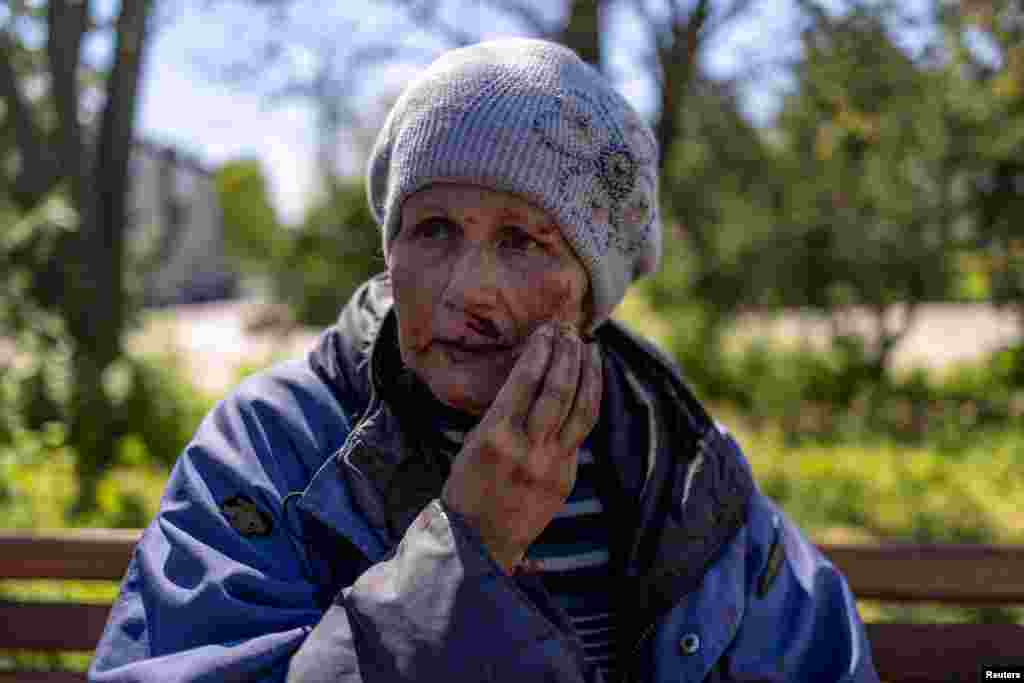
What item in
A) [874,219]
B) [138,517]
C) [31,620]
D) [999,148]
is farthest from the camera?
[874,219]

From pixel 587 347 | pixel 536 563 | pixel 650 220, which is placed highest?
pixel 650 220

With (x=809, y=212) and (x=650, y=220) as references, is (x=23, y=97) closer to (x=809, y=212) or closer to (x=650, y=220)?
(x=650, y=220)

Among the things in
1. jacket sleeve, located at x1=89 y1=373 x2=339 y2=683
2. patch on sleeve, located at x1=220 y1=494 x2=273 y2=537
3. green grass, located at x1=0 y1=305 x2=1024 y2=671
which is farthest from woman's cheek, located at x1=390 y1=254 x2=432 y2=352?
green grass, located at x1=0 y1=305 x2=1024 y2=671

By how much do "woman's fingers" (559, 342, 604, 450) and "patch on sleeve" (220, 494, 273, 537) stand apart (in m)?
0.48

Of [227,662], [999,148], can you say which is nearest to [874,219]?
[999,148]

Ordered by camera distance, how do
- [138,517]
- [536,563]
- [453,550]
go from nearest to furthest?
[453,550], [536,563], [138,517]

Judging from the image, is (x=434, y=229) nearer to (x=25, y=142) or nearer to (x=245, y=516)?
(x=245, y=516)

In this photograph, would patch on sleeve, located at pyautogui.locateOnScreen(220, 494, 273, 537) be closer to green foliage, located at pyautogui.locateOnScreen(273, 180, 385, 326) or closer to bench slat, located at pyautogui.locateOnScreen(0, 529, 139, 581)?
bench slat, located at pyautogui.locateOnScreen(0, 529, 139, 581)

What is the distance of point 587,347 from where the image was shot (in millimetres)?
1439

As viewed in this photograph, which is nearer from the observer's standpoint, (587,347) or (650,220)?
(587,347)

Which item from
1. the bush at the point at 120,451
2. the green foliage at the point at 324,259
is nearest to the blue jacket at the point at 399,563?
the bush at the point at 120,451

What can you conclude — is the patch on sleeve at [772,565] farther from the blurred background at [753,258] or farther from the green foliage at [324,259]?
the green foliage at [324,259]

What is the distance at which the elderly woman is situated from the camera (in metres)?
1.26

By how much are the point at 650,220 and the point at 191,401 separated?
724 cm
